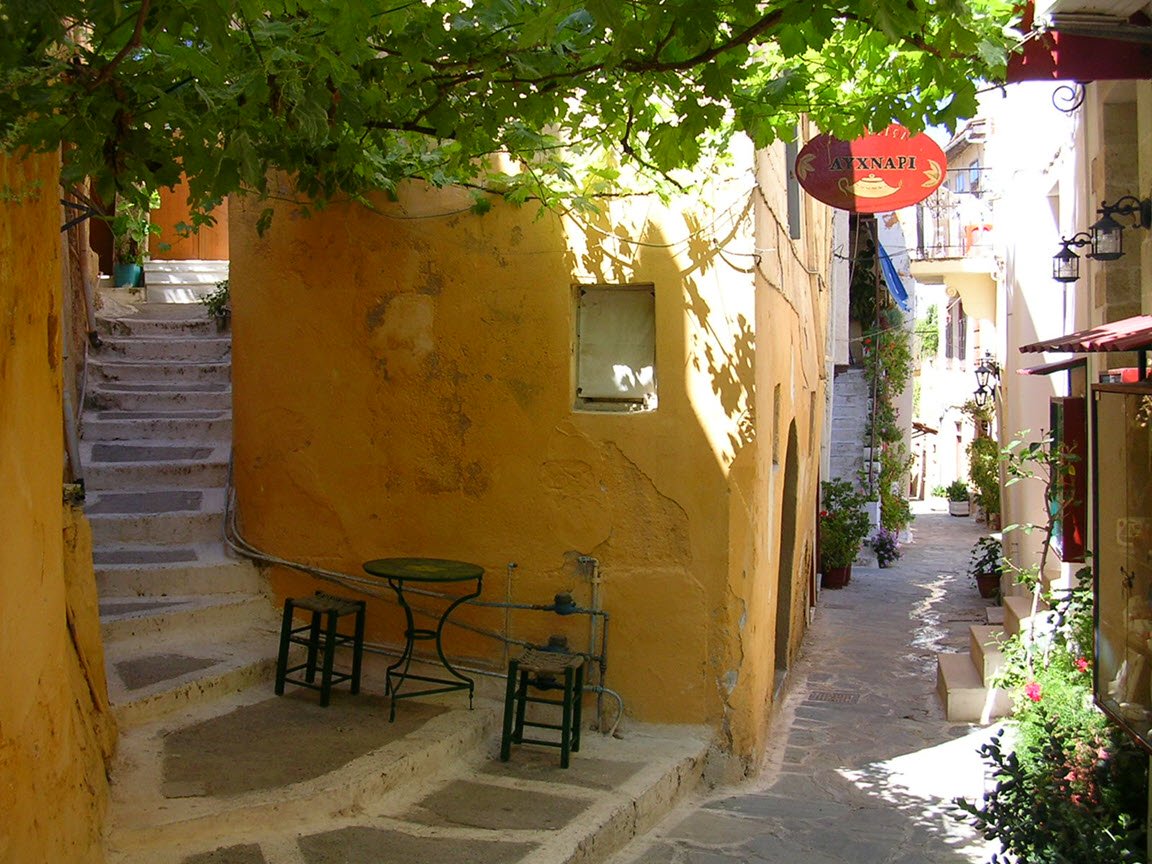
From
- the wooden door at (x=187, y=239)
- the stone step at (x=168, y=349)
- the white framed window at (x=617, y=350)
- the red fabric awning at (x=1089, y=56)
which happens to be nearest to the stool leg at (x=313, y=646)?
the white framed window at (x=617, y=350)

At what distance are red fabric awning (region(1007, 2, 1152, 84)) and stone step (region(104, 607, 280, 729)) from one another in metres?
5.51

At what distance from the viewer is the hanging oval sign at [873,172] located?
733cm

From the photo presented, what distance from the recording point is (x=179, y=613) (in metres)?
6.85

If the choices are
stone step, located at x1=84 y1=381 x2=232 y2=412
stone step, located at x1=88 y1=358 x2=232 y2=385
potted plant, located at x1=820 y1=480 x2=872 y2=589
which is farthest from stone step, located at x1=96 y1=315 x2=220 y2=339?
potted plant, located at x1=820 y1=480 x2=872 y2=589

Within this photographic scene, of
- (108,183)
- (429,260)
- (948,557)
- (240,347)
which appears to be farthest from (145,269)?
(948,557)

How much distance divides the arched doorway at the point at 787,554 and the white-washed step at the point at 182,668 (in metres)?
4.58

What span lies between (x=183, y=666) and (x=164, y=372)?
12.4 feet

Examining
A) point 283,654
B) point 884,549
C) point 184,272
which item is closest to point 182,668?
point 283,654

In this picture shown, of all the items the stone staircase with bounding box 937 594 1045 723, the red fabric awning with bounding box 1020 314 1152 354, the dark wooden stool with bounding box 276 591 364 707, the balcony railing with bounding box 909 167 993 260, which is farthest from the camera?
the balcony railing with bounding box 909 167 993 260

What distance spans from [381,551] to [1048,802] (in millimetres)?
4085

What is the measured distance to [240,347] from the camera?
24.8 feet

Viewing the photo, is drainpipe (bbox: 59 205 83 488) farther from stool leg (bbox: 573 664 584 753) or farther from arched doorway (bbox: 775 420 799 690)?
arched doorway (bbox: 775 420 799 690)

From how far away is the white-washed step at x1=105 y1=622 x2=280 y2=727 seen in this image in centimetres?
584

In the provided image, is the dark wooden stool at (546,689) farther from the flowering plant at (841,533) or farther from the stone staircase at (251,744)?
the flowering plant at (841,533)
